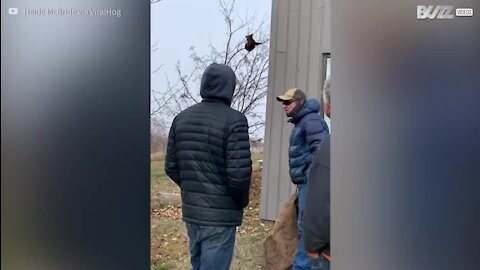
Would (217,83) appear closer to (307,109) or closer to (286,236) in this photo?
(307,109)

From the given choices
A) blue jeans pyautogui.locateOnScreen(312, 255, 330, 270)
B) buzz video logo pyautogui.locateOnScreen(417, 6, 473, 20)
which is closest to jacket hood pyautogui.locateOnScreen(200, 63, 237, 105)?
blue jeans pyautogui.locateOnScreen(312, 255, 330, 270)

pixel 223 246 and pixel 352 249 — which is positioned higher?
pixel 352 249

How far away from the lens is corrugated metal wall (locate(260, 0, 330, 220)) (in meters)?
4.64

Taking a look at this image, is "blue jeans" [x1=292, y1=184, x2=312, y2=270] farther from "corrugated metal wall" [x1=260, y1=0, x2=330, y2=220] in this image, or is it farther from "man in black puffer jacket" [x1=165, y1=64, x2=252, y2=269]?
"corrugated metal wall" [x1=260, y1=0, x2=330, y2=220]

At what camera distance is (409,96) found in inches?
84.2

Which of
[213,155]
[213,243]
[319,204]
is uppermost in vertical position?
[213,155]

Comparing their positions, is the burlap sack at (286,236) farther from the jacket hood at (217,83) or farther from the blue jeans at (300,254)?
the jacket hood at (217,83)

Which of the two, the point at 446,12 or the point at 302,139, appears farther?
the point at 302,139

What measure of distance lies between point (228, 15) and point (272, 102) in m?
1.11

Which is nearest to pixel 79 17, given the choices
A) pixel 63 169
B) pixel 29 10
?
pixel 29 10

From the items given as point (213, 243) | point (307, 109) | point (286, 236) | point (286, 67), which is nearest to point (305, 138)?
point (307, 109)

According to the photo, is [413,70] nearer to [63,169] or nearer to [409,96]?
[409,96]

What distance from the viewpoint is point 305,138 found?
373cm

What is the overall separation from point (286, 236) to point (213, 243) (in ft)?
2.73
